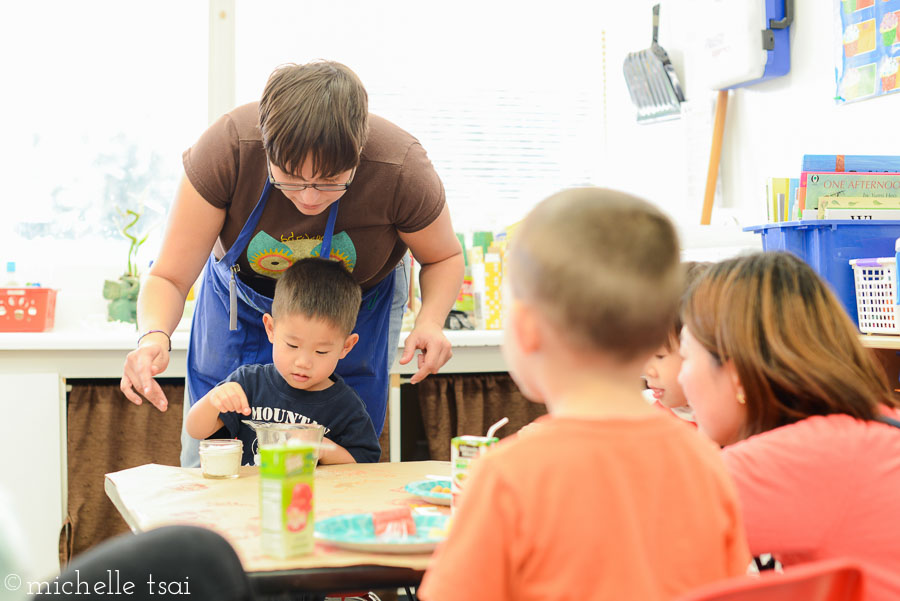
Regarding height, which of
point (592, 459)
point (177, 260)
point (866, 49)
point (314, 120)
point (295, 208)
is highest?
point (866, 49)

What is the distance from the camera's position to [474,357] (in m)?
2.84

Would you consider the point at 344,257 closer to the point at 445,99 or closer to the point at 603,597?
the point at 603,597

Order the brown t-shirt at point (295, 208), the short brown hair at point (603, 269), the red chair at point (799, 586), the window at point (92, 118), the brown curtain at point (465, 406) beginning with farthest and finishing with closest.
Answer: the window at point (92, 118) → the brown curtain at point (465, 406) → the brown t-shirt at point (295, 208) → the short brown hair at point (603, 269) → the red chair at point (799, 586)

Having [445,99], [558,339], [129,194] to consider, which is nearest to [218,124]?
[558,339]

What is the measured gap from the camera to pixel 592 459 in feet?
2.59

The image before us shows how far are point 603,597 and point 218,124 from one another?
4.37 feet

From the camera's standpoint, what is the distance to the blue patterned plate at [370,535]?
3.51 ft

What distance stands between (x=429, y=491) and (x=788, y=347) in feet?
1.98

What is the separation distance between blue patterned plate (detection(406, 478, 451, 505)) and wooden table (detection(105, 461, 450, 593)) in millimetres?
14

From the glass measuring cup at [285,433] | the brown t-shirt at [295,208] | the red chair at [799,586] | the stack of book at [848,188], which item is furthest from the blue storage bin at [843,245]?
the red chair at [799,586]

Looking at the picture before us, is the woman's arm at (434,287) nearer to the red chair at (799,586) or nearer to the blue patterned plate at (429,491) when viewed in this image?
the blue patterned plate at (429,491)

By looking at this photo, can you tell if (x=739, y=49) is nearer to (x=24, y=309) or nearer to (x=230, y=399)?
(x=230, y=399)

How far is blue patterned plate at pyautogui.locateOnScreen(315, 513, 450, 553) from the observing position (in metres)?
1.07

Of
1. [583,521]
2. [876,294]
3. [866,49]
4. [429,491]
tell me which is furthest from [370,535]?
[866,49]
